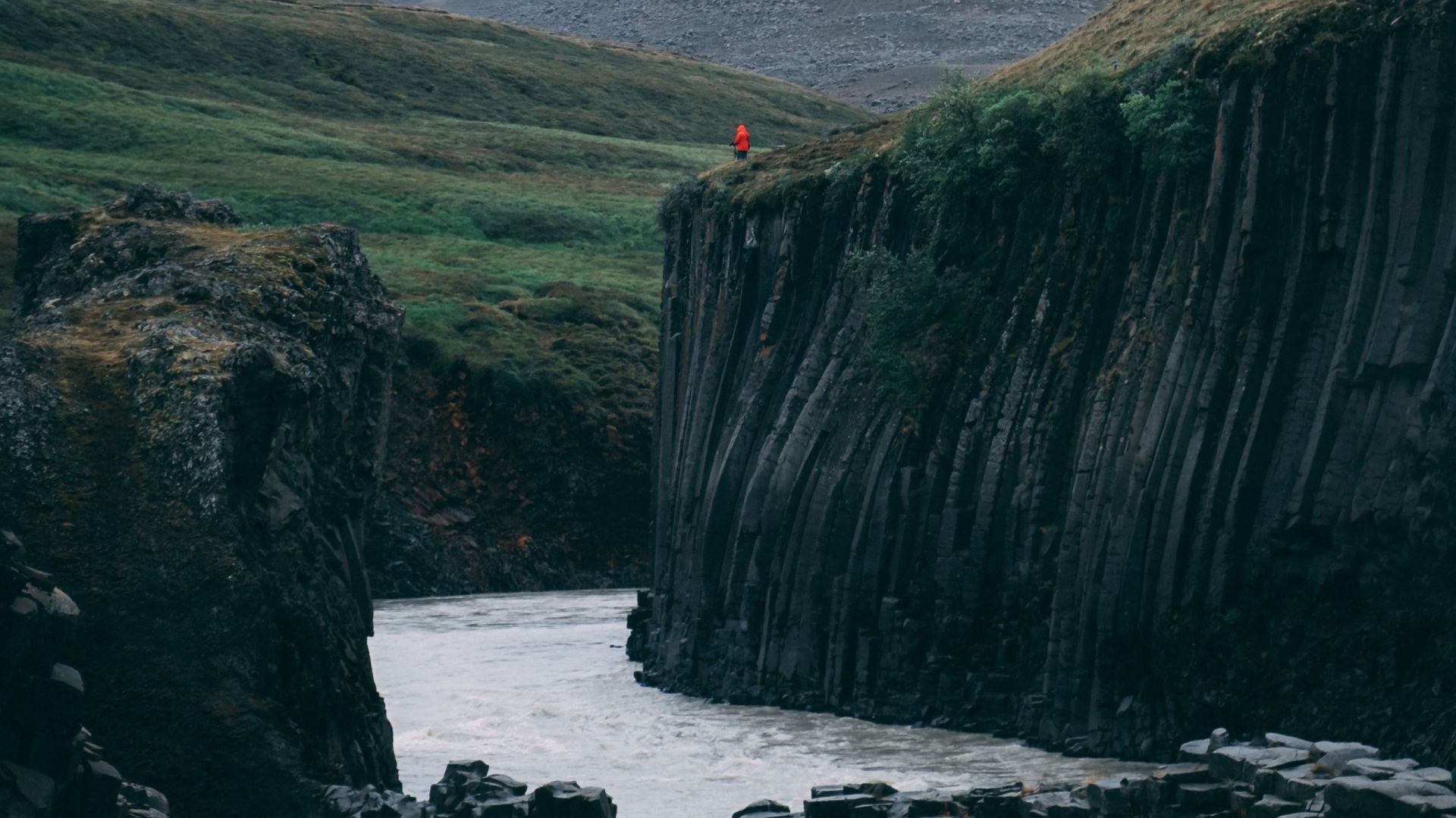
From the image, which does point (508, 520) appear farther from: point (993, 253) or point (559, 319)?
point (993, 253)

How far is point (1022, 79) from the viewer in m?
39.0

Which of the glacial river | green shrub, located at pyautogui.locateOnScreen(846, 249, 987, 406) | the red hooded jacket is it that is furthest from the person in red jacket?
green shrub, located at pyautogui.locateOnScreen(846, 249, 987, 406)

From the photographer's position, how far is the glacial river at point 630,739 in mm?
29406

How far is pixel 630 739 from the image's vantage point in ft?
116

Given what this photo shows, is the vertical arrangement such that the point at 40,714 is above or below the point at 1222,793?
above

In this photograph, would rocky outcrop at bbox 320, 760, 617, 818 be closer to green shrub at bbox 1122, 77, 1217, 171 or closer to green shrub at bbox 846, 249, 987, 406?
green shrub at bbox 846, 249, 987, 406

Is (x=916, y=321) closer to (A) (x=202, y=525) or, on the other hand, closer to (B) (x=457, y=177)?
(A) (x=202, y=525)

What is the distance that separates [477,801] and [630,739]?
11.3 metres

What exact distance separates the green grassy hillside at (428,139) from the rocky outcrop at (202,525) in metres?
41.9

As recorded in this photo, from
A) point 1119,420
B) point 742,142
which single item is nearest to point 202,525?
point 1119,420

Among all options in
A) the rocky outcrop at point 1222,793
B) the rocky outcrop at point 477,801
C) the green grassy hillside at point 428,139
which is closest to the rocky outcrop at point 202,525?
the rocky outcrop at point 477,801

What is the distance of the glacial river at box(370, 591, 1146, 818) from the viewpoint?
96.5 ft

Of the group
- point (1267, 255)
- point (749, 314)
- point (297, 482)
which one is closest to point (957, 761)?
point (1267, 255)

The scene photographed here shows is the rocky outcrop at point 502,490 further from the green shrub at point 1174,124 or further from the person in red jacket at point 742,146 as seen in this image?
the green shrub at point 1174,124
